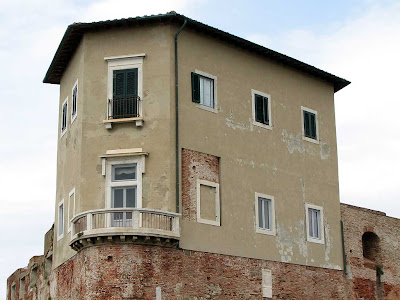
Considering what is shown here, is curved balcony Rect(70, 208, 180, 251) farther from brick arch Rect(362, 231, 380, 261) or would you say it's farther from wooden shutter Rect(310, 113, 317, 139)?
brick arch Rect(362, 231, 380, 261)

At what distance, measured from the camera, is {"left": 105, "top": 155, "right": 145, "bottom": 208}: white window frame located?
1362 inches

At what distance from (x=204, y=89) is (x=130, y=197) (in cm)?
621

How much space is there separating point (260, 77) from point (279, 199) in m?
5.95

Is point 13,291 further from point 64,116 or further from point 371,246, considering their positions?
point 371,246

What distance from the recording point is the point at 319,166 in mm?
41531

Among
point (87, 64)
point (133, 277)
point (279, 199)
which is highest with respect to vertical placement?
point (87, 64)

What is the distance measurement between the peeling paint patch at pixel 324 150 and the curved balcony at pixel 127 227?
11.0 m

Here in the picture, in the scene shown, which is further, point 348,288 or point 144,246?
point 348,288

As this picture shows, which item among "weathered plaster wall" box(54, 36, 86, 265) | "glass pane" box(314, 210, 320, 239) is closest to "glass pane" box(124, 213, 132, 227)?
"weathered plaster wall" box(54, 36, 86, 265)

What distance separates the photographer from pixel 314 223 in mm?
40406

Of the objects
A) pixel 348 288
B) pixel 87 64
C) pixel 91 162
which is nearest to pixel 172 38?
pixel 87 64

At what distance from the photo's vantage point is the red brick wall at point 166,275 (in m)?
32.8

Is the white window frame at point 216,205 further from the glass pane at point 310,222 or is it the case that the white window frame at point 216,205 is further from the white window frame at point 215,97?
the glass pane at point 310,222

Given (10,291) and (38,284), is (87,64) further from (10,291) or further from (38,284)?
(10,291)
